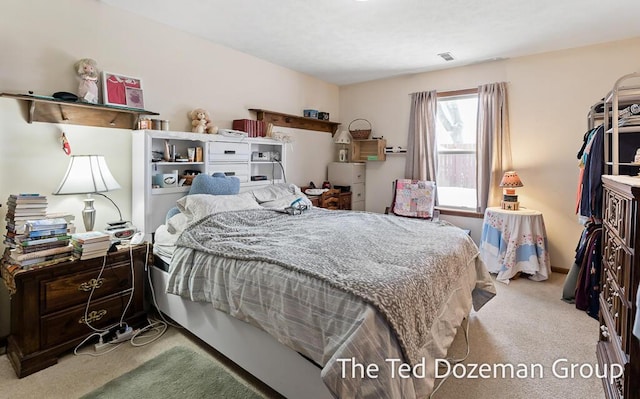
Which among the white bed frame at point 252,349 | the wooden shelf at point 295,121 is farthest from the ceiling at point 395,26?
the white bed frame at point 252,349

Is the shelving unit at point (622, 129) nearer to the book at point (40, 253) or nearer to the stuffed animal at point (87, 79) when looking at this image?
the book at point (40, 253)

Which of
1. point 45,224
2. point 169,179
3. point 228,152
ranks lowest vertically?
point 45,224

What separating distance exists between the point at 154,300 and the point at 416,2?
124 inches

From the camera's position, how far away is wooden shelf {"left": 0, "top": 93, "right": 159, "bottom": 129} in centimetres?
220

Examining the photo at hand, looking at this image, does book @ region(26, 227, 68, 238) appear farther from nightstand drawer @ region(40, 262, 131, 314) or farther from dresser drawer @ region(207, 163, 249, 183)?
dresser drawer @ region(207, 163, 249, 183)

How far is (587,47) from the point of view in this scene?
346 cm

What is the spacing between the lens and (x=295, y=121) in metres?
4.52

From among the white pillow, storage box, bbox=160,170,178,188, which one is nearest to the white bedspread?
the white pillow

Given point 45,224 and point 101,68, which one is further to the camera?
point 101,68

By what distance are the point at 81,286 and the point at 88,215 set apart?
1.70ft

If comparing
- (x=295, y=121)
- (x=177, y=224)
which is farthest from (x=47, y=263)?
(x=295, y=121)

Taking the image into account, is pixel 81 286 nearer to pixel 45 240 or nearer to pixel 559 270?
pixel 45 240

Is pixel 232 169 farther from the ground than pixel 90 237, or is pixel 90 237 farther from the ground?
pixel 232 169

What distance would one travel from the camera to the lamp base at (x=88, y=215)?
7.61 feet
